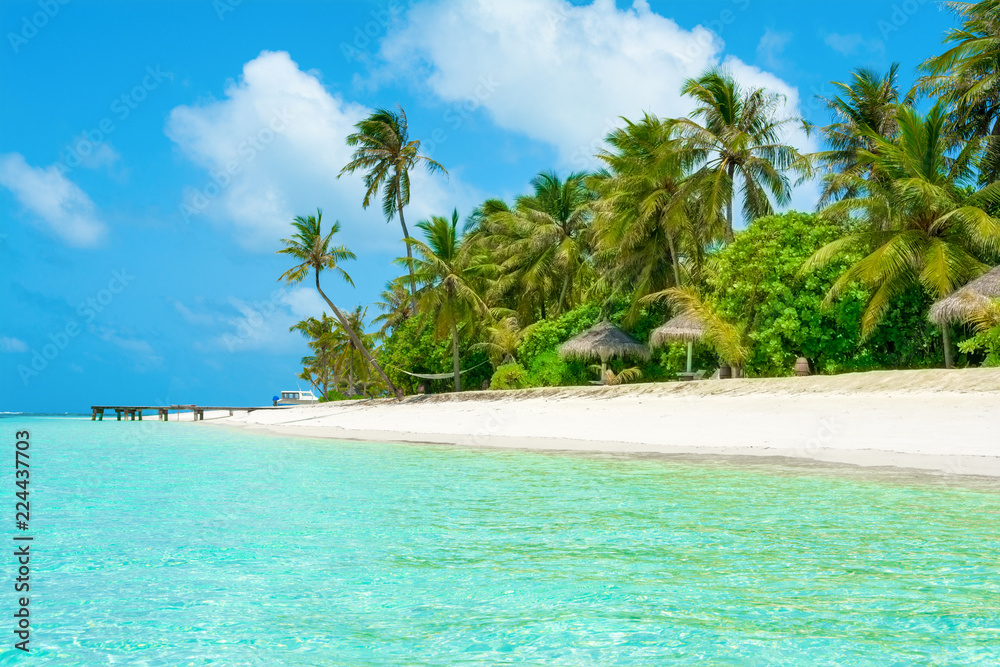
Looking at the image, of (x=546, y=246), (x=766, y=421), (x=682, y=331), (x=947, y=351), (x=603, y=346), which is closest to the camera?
(x=766, y=421)

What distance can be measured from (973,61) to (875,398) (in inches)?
589

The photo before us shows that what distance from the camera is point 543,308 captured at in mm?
32781

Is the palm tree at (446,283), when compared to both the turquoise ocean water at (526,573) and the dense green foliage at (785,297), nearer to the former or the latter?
the dense green foliage at (785,297)

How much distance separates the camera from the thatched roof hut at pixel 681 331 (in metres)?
20.2

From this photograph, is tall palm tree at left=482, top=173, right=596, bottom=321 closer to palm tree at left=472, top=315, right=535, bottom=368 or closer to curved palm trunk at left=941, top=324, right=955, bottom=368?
palm tree at left=472, top=315, right=535, bottom=368

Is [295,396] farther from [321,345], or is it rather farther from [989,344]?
[989,344]

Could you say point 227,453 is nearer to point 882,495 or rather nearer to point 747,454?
point 747,454

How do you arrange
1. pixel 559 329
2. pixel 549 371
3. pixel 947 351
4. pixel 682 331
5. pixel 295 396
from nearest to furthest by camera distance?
pixel 947 351 → pixel 682 331 → pixel 549 371 → pixel 559 329 → pixel 295 396

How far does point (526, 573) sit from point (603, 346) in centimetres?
1920

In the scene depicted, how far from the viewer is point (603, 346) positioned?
76.0 ft

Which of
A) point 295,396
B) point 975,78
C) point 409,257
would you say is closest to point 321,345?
point 295,396

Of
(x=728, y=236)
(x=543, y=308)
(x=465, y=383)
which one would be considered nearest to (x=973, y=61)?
(x=728, y=236)

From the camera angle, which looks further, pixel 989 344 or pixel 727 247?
pixel 727 247

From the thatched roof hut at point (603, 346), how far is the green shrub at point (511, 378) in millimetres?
2149
